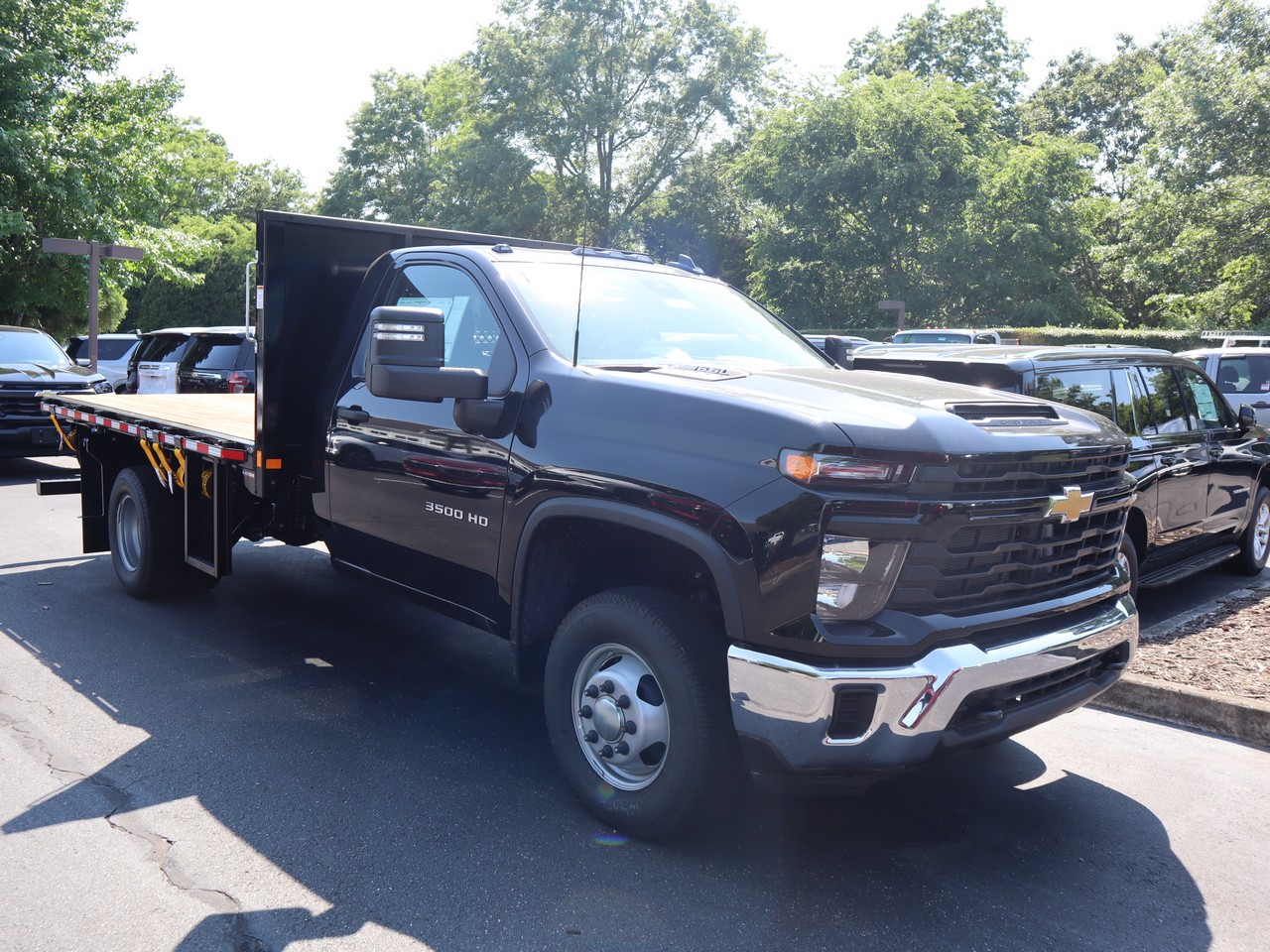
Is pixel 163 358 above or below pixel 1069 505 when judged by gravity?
below

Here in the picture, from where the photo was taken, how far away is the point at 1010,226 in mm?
32094

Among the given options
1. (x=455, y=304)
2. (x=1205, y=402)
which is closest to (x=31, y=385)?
(x=455, y=304)

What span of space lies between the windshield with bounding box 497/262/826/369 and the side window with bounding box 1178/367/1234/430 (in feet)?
11.6

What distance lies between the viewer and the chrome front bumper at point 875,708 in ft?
10.0

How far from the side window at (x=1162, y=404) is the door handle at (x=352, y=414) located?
463 cm

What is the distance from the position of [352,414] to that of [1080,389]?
410 cm

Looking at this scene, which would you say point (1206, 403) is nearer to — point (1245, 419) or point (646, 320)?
point (1245, 419)

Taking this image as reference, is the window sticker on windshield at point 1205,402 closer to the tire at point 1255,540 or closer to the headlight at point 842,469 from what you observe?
the tire at point 1255,540

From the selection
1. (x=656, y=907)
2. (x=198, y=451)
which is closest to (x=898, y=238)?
(x=198, y=451)

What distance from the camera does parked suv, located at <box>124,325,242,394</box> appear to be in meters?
13.1

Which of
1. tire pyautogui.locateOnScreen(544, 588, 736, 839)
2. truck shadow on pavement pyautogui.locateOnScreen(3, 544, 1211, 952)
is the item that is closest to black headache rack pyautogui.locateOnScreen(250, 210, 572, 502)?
truck shadow on pavement pyautogui.locateOnScreen(3, 544, 1211, 952)

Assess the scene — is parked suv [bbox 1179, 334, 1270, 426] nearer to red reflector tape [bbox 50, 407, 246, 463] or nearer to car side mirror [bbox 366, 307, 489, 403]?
red reflector tape [bbox 50, 407, 246, 463]

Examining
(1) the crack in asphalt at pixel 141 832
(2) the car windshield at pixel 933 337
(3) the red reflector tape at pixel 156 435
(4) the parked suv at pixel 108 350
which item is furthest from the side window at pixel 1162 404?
(4) the parked suv at pixel 108 350

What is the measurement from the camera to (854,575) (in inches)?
124
